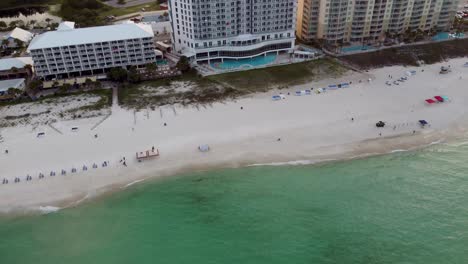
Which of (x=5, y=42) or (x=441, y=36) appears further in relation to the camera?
(x=441, y=36)

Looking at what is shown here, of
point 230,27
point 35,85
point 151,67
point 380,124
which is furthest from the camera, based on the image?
point 230,27

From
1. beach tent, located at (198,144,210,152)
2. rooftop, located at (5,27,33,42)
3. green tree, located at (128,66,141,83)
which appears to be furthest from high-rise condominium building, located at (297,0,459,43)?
rooftop, located at (5,27,33,42)

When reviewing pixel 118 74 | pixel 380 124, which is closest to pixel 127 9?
pixel 118 74

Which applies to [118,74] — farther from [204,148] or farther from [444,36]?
[444,36]

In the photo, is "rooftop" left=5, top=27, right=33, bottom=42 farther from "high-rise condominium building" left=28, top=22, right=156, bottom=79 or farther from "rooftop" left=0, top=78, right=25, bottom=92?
"rooftop" left=0, top=78, right=25, bottom=92

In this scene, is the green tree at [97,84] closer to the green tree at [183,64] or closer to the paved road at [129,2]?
the green tree at [183,64]

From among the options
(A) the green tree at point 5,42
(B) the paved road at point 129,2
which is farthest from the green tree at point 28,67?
(B) the paved road at point 129,2

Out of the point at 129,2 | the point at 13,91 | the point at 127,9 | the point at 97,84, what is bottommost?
the point at 97,84
